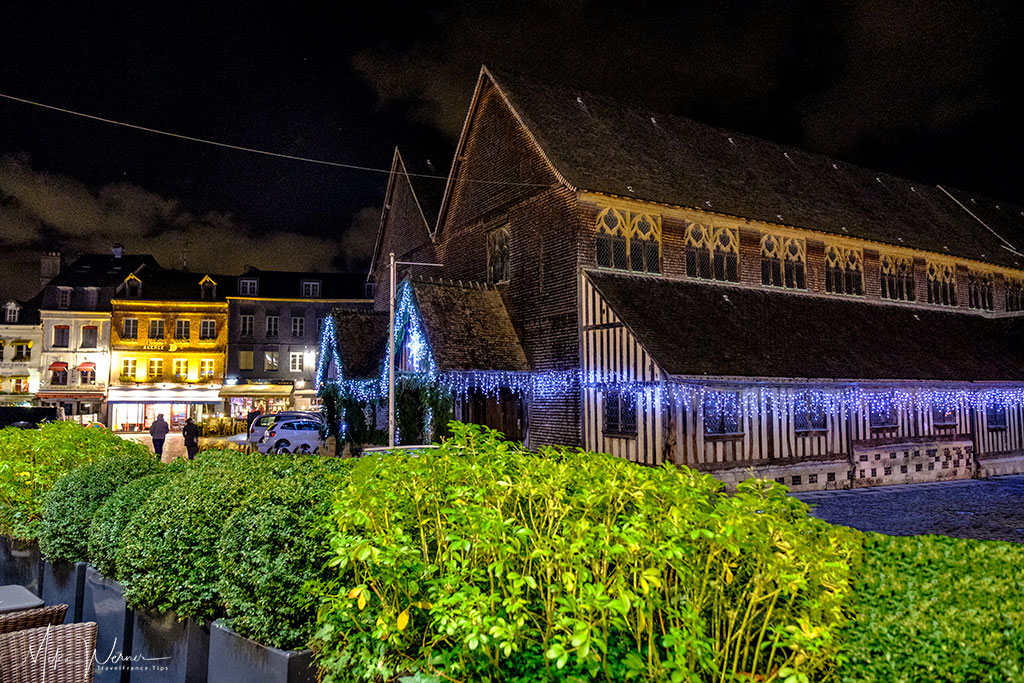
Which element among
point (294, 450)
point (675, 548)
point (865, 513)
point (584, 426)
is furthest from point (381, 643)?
point (294, 450)

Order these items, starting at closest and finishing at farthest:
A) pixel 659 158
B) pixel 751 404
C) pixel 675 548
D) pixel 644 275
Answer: pixel 675 548 → pixel 751 404 → pixel 644 275 → pixel 659 158

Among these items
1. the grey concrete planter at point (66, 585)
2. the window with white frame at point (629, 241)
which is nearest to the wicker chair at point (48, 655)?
the grey concrete planter at point (66, 585)

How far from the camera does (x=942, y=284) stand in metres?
26.9

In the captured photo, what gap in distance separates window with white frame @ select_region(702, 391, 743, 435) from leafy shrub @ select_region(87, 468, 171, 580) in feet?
43.8

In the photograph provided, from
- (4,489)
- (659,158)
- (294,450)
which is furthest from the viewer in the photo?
(294,450)

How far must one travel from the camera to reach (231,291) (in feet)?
175

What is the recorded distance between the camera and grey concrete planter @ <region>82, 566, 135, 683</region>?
6059mm

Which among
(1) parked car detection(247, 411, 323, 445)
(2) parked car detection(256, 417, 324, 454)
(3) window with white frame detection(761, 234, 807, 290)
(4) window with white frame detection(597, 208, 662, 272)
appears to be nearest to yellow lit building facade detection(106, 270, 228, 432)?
(1) parked car detection(247, 411, 323, 445)

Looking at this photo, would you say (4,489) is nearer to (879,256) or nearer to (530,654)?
(530,654)

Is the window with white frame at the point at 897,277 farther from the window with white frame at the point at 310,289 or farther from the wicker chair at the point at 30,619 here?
the window with white frame at the point at 310,289

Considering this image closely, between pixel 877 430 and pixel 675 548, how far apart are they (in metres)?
19.9

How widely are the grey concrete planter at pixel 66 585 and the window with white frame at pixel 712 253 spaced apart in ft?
57.1

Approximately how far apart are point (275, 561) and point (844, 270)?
23.7 meters

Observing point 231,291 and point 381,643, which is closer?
point 381,643
